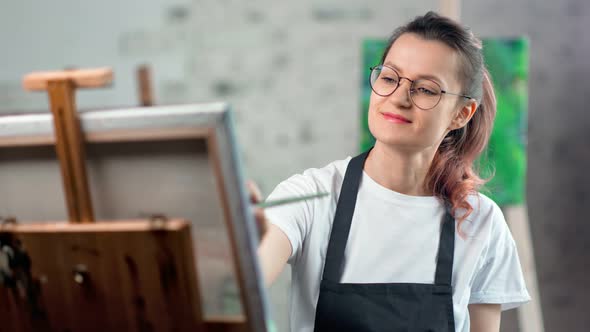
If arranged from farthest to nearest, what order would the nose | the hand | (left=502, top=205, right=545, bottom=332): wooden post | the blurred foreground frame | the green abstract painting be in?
the green abstract painting < (left=502, top=205, right=545, bottom=332): wooden post < the nose < the hand < the blurred foreground frame

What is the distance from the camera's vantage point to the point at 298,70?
2863 mm

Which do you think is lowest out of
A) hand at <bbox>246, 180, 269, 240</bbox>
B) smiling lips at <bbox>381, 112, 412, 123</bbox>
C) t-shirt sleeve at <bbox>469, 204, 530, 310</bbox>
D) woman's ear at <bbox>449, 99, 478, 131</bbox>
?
t-shirt sleeve at <bbox>469, 204, 530, 310</bbox>

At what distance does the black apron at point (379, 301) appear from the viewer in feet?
4.19

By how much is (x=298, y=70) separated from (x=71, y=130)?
2009mm

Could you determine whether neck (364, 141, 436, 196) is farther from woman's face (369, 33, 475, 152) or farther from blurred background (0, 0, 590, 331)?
blurred background (0, 0, 590, 331)

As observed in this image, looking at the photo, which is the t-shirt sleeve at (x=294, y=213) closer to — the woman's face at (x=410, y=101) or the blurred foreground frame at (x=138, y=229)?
the woman's face at (x=410, y=101)

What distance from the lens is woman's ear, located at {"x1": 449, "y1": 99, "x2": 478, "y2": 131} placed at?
1.35 metres

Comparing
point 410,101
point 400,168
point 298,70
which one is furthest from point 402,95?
point 298,70

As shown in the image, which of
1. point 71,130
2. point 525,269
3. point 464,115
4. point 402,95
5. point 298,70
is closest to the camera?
point 71,130

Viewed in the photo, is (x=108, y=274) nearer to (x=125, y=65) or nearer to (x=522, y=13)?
(x=125, y=65)

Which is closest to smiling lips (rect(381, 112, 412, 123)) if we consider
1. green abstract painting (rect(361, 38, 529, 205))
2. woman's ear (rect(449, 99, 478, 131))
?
woman's ear (rect(449, 99, 478, 131))

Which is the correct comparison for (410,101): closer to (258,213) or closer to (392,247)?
(392,247)

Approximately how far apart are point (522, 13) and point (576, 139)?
0.56m

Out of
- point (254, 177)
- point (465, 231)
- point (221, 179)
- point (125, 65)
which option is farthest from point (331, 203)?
point (125, 65)
